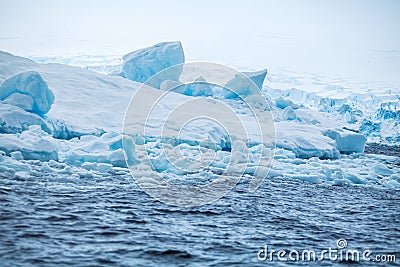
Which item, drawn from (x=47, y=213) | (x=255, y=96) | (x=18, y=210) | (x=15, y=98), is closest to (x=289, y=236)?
(x=47, y=213)

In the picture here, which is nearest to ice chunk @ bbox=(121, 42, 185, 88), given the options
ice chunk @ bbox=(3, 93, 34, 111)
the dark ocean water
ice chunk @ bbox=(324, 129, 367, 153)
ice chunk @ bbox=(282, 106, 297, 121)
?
→ ice chunk @ bbox=(282, 106, 297, 121)

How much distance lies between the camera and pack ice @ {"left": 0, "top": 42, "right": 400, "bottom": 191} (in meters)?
11.2

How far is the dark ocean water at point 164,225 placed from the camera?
5332 mm

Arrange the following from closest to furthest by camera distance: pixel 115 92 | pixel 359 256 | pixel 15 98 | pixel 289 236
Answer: pixel 359 256, pixel 289 236, pixel 15 98, pixel 115 92

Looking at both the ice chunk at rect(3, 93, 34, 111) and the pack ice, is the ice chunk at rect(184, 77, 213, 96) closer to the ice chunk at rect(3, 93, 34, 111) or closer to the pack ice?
the pack ice

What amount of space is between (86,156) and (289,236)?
6146mm

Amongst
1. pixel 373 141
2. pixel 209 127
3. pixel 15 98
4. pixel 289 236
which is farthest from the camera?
pixel 373 141

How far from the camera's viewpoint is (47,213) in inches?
263

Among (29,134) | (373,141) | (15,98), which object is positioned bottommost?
(373,141)

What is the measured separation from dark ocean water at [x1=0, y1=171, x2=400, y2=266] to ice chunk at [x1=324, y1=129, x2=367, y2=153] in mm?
10518

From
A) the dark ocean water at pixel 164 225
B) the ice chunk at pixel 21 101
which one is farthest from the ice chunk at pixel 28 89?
the dark ocean water at pixel 164 225

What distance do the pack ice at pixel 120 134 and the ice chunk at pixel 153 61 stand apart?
0.18ft

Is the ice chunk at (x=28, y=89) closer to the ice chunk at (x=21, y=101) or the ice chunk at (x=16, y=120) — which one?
the ice chunk at (x=21, y=101)

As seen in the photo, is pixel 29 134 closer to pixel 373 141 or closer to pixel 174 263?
pixel 174 263
